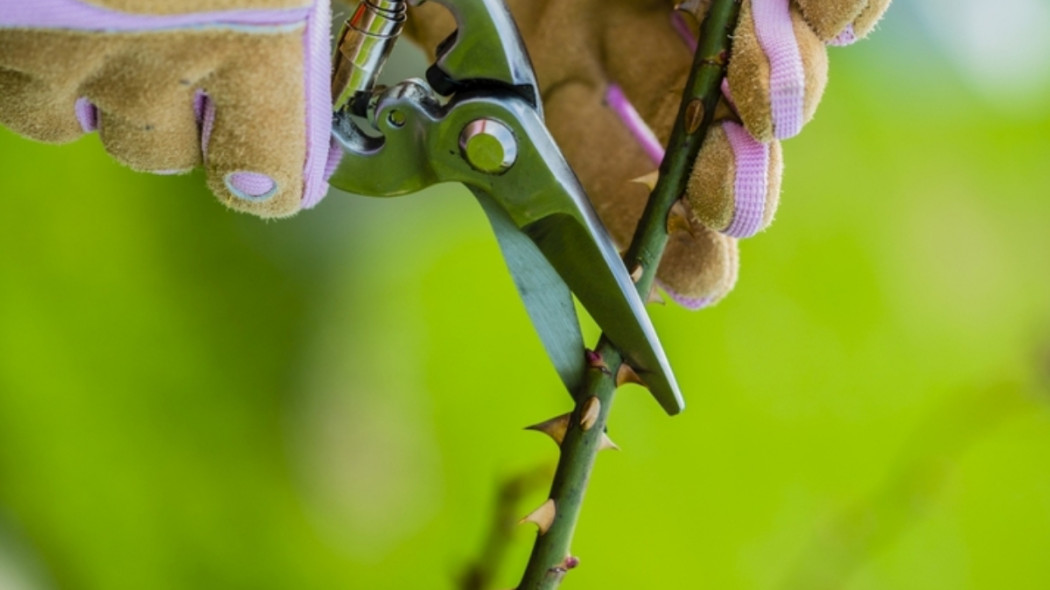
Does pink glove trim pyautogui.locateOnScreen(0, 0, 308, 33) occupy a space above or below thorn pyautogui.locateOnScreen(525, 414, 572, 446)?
above

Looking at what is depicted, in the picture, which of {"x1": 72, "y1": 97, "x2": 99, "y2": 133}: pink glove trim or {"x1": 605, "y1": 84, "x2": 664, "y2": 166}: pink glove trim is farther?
A: {"x1": 605, "y1": 84, "x2": 664, "y2": 166}: pink glove trim

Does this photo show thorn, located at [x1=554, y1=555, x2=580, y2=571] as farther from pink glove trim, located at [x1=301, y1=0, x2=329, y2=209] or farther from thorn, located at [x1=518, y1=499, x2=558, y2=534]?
pink glove trim, located at [x1=301, y1=0, x2=329, y2=209]

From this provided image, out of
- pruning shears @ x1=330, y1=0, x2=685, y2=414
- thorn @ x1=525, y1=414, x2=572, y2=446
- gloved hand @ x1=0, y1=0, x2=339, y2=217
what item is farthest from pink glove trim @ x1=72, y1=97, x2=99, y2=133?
thorn @ x1=525, y1=414, x2=572, y2=446

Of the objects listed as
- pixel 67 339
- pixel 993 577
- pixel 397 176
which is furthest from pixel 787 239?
pixel 67 339

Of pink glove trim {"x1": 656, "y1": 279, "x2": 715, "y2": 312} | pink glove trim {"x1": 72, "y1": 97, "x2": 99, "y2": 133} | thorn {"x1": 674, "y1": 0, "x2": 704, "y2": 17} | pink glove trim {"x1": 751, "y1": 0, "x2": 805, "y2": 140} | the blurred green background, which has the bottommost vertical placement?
the blurred green background

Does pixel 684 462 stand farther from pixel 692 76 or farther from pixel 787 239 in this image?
pixel 692 76

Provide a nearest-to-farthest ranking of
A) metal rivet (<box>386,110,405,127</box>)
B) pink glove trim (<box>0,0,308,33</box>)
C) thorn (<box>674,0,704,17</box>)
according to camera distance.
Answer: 1. pink glove trim (<box>0,0,308,33</box>)
2. metal rivet (<box>386,110,405,127</box>)
3. thorn (<box>674,0,704,17</box>)

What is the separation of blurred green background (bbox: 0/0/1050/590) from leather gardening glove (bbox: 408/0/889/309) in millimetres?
168

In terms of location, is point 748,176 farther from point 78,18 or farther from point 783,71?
point 78,18

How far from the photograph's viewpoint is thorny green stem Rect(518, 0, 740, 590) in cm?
49

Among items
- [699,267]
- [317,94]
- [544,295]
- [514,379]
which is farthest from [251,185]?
[514,379]

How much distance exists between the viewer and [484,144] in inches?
17.4

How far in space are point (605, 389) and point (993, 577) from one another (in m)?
A: 0.51

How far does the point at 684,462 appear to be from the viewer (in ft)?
2.60
